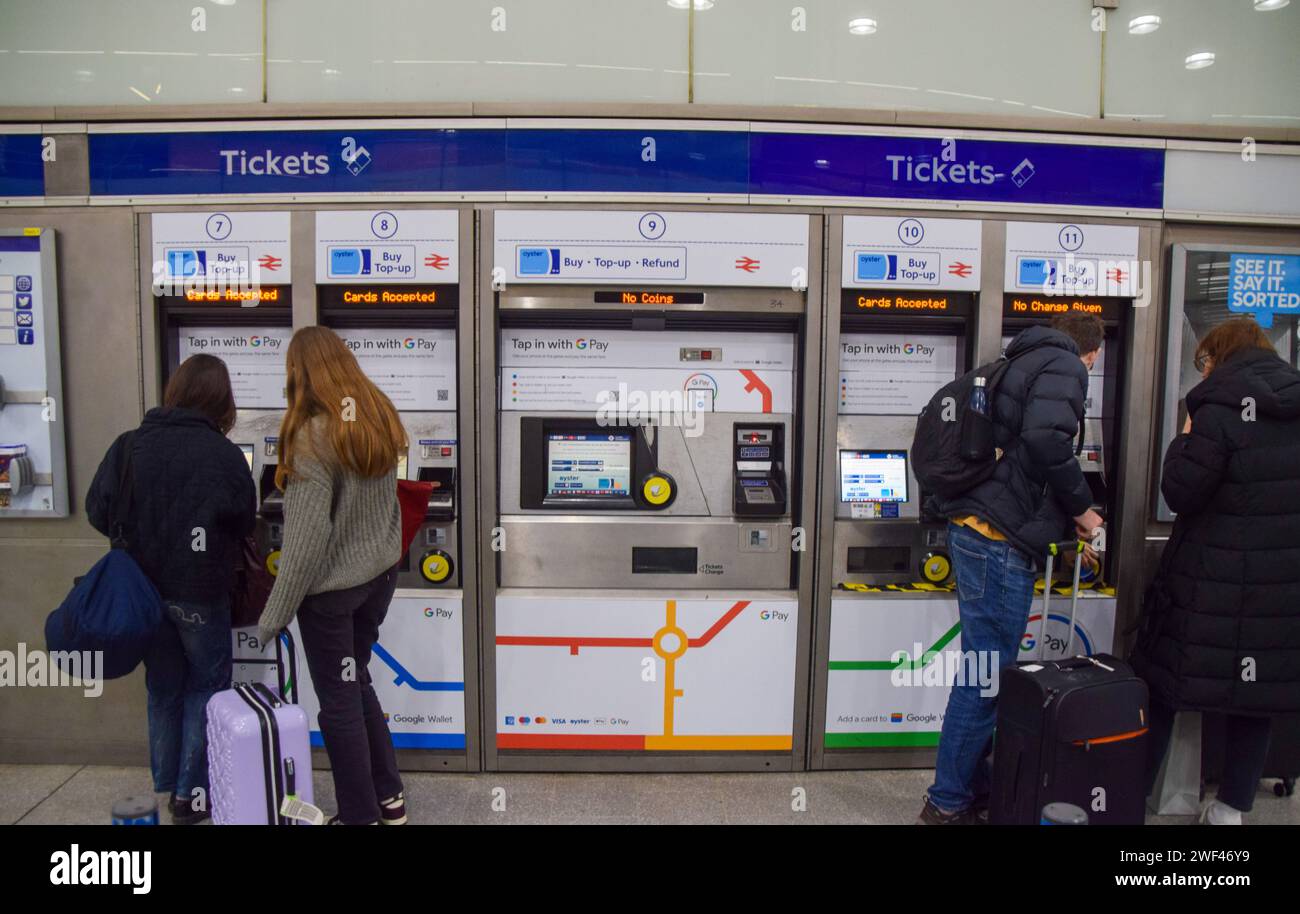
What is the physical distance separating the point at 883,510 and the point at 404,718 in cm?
221

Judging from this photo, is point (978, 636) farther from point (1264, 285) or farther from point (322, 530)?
point (322, 530)

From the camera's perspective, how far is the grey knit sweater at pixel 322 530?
7.89 ft

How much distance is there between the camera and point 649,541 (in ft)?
10.7

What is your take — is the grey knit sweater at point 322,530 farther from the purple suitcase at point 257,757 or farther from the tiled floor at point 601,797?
the tiled floor at point 601,797

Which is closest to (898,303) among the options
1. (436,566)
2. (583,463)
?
(583,463)

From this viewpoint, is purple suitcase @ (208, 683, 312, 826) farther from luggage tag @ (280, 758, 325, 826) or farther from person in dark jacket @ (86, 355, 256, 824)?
person in dark jacket @ (86, 355, 256, 824)

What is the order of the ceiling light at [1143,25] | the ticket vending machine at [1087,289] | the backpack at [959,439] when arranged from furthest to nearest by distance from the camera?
the ceiling light at [1143,25], the ticket vending machine at [1087,289], the backpack at [959,439]

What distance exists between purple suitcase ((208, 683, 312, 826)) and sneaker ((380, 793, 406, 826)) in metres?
0.41

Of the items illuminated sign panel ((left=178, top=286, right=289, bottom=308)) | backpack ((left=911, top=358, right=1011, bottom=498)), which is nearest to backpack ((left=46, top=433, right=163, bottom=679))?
illuminated sign panel ((left=178, top=286, right=289, bottom=308))

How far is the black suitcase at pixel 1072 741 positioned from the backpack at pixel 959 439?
0.67m

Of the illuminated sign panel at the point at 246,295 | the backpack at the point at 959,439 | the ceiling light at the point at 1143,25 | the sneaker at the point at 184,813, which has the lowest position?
the sneaker at the point at 184,813

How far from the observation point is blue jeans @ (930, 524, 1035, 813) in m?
2.75

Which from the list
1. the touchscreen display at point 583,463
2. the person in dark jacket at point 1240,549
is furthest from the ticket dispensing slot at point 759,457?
the person in dark jacket at point 1240,549

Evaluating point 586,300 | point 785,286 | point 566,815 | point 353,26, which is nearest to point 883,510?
point 785,286
